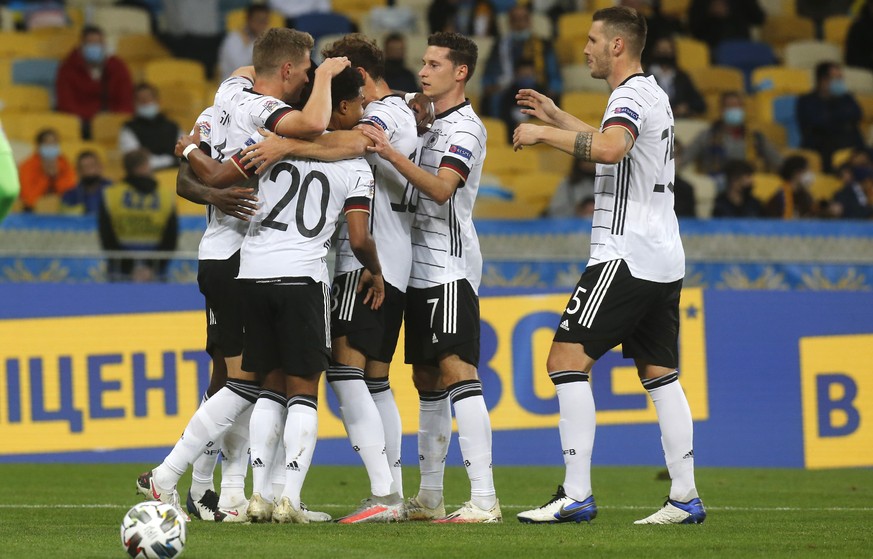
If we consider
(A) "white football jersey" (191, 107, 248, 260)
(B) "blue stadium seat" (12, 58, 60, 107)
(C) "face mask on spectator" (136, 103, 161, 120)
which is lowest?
(A) "white football jersey" (191, 107, 248, 260)

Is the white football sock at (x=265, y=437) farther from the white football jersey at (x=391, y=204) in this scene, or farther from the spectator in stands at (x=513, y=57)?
the spectator in stands at (x=513, y=57)

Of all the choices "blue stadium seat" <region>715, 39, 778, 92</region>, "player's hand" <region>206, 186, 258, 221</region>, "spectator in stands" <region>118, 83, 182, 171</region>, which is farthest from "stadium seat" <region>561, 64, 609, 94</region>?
"player's hand" <region>206, 186, 258, 221</region>

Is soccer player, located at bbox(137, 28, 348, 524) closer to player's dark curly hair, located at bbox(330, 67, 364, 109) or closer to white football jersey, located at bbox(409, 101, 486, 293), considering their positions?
player's dark curly hair, located at bbox(330, 67, 364, 109)

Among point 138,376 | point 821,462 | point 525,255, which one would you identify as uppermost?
point 525,255

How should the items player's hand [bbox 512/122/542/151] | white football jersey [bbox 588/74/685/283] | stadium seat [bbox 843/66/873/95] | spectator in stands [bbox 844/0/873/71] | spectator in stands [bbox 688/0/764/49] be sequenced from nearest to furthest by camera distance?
player's hand [bbox 512/122/542/151] < white football jersey [bbox 588/74/685/283] < stadium seat [bbox 843/66/873/95] < spectator in stands [bbox 844/0/873/71] < spectator in stands [bbox 688/0/764/49]

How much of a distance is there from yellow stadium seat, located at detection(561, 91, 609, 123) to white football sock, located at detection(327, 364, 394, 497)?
368 inches

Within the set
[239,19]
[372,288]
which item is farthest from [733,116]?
[372,288]

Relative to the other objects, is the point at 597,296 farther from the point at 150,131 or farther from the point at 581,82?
the point at 581,82

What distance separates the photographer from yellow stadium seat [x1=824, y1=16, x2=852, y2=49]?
19.7 meters

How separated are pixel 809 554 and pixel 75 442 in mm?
6637

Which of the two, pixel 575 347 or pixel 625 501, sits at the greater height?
pixel 575 347

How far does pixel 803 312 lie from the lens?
11.3m

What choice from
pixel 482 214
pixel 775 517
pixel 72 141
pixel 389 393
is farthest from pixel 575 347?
pixel 72 141

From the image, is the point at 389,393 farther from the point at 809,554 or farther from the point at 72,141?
the point at 72,141
